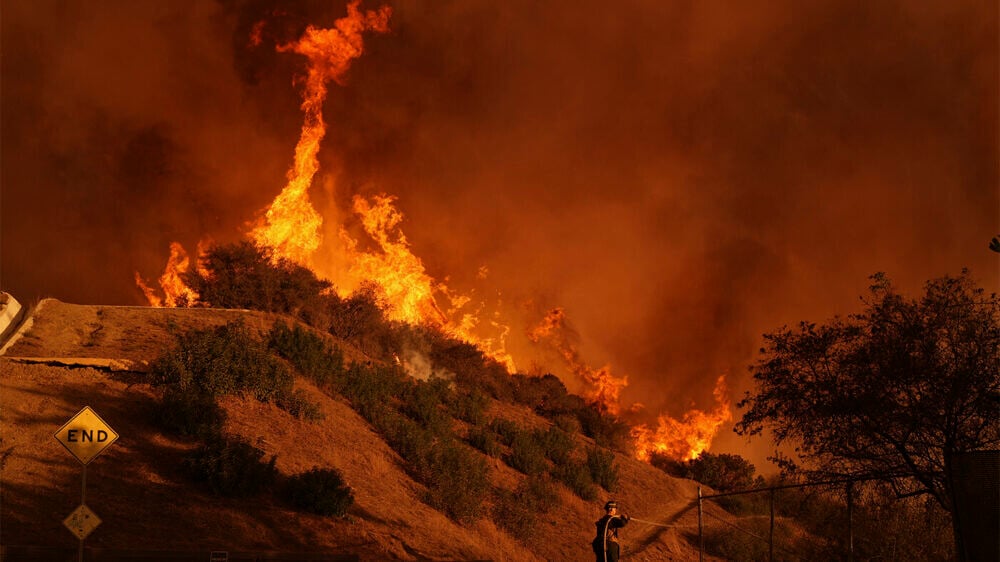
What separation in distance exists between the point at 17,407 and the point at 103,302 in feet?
91.6

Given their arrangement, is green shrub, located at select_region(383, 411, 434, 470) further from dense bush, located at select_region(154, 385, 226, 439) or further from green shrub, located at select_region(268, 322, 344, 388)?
dense bush, located at select_region(154, 385, 226, 439)

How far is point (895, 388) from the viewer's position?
1576cm

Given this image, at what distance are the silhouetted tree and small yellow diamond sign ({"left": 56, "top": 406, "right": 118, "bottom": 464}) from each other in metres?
12.1

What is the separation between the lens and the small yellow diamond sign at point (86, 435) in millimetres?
12453

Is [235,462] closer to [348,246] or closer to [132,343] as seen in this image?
[132,343]

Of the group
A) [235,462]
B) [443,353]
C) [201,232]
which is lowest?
[235,462]

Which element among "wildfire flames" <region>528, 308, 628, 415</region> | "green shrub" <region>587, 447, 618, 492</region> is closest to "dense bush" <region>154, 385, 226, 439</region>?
"green shrub" <region>587, 447, 618, 492</region>

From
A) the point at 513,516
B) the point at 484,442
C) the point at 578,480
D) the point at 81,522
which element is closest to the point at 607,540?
the point at 81,522

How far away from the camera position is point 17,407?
18016 millimetres

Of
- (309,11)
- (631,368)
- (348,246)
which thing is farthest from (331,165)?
(631,368)

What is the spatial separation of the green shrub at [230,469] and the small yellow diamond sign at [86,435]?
4.20 meters

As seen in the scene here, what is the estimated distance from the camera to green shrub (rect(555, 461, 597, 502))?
27156 millimetres

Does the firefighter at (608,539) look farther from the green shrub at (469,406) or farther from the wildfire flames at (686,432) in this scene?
the wildfire flames at (686,432)

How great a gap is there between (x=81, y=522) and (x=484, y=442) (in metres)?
16.2
